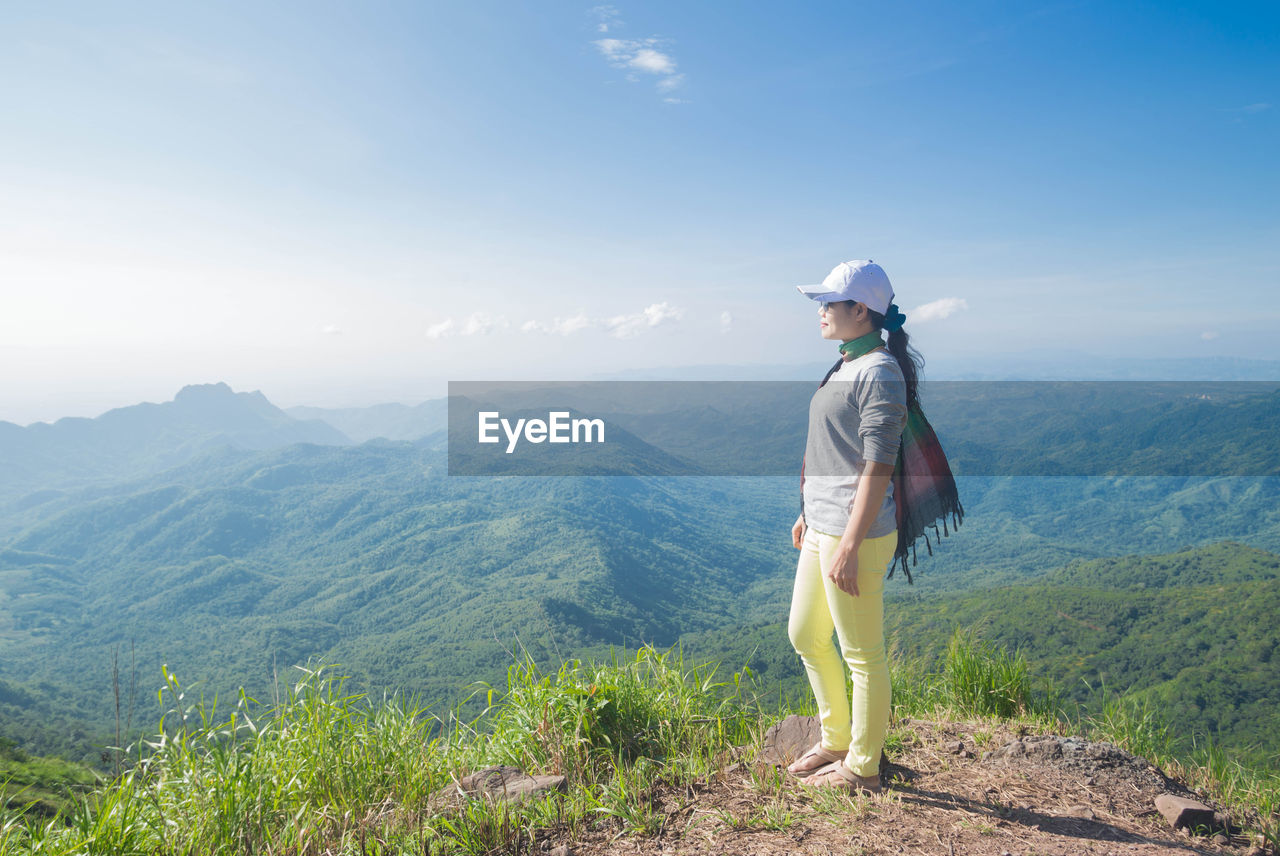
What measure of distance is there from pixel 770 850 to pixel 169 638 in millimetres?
127204

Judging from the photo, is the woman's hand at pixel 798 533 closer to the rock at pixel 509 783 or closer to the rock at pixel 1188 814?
the rock at pixel 509 783

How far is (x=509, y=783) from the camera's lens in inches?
113

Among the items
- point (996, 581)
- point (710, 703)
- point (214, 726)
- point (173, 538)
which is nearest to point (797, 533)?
point (710, 703)

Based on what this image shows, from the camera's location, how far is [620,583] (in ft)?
344

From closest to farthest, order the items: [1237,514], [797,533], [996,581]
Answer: [797,533] < [996,581] < [1237,514]

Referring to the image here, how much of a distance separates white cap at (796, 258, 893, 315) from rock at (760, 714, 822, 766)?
6.75 ft

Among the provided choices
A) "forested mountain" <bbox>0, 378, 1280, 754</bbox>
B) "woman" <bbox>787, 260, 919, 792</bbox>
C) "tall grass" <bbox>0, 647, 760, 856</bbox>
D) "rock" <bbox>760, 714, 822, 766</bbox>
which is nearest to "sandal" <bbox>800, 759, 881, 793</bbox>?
"woman" <bbox>787, 260, 919, 792</bbox>

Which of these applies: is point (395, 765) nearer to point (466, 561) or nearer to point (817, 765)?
point (817, 765)

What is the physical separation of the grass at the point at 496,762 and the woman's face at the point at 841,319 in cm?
187

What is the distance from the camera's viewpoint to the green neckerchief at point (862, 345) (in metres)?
2.62

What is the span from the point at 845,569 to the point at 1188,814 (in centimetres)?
166

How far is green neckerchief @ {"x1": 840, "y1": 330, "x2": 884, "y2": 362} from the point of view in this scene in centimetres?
262

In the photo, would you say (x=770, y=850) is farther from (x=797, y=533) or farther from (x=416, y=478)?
(x=416, y=478)

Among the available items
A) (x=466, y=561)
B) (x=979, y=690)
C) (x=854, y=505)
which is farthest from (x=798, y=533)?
(x=466, y=561)
